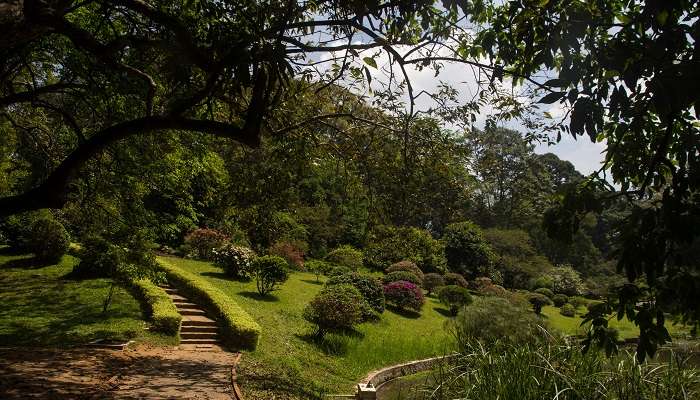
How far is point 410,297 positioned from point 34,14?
16765 millimetres

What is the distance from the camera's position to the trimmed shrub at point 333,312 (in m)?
13.1

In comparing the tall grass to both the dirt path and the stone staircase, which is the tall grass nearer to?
the dirt path

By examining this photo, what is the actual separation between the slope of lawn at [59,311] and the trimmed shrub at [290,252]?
8.13 meters

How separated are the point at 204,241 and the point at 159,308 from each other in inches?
387

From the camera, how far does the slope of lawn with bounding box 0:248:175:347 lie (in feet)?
34.1

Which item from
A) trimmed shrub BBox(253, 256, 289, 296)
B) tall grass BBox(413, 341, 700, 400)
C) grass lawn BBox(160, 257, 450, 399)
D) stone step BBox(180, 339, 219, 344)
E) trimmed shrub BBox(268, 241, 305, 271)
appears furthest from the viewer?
trimmed shrub BBox(268, 241, 305, 271)

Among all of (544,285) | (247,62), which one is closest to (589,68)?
(247,62)

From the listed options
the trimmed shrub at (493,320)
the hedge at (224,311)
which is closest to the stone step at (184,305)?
the hedge at (224,311)

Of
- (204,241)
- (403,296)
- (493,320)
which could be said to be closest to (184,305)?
(493,320)

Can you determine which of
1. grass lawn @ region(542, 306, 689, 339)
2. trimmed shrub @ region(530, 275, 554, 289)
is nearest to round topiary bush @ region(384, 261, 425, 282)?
grass lawn @ region(542, 306, 689, 339)

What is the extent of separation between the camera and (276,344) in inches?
469

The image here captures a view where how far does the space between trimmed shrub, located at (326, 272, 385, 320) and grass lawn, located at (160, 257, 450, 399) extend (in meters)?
0.59

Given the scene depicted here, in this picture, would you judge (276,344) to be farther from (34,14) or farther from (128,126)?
(34,14)

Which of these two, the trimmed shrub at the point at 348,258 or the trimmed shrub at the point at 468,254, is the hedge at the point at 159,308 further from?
the trimmed shrub at the point at 468,254
